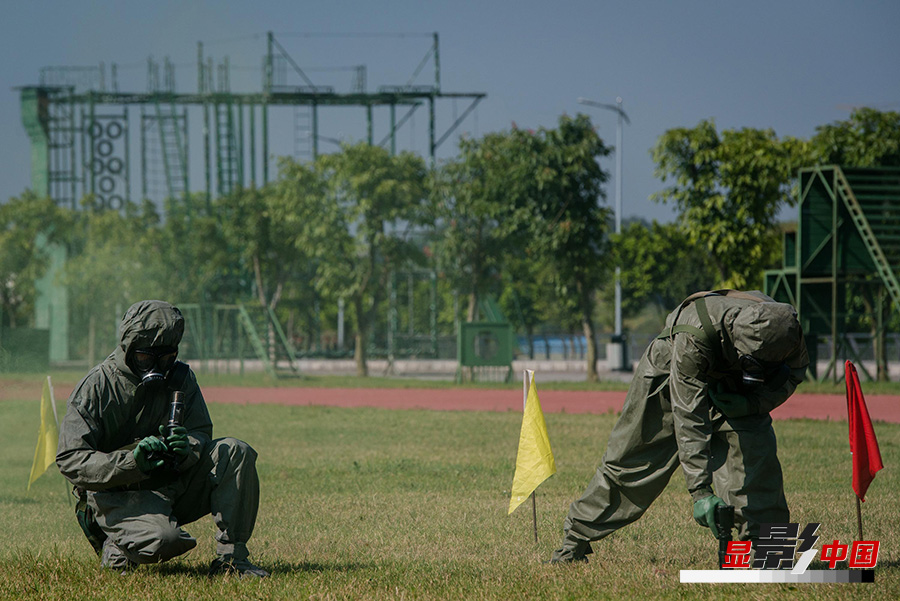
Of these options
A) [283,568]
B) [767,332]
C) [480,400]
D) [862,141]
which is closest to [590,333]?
[480,400]

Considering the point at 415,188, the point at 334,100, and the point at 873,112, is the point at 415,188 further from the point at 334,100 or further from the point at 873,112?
the point at 334,100

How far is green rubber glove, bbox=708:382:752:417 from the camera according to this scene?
5250 mm

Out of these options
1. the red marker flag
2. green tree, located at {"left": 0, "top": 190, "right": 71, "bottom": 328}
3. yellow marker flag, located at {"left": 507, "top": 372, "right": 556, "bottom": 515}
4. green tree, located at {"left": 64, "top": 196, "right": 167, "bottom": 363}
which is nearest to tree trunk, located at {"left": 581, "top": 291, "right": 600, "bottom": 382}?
green tree, located at {"left": 64, "top": 196, "right": 167, "bottom": 363}

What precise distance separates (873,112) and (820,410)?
38.9 feet

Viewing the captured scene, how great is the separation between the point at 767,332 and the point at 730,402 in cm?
55

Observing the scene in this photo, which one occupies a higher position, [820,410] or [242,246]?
[242,246]

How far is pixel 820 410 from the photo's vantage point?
1756 cm

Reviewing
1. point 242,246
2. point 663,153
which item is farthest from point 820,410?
point 242,246

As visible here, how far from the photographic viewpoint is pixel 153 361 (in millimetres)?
5191

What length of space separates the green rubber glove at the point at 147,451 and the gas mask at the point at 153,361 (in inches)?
14.1

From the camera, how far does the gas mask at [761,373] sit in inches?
198

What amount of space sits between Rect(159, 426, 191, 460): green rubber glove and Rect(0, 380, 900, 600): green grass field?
730 millimetres

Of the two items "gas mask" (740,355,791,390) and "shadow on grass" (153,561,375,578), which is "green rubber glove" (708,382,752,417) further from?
"shadow on grass" (153,561,375,578)

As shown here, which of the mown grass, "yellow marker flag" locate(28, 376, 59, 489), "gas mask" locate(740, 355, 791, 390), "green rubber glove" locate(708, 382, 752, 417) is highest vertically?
"gas mask" locate(740, 355, 791, 390)
